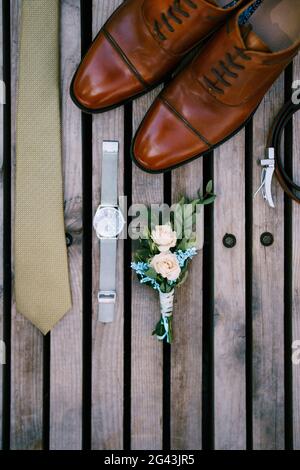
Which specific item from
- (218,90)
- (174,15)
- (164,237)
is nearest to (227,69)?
(218,90)

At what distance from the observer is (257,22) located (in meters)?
1.27

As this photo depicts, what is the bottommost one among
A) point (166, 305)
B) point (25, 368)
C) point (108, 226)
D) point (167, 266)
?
point (25, 368)

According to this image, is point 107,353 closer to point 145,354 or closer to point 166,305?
point 145,354

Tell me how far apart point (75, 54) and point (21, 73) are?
7.0 inches

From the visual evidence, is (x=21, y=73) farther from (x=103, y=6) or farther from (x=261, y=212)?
(x=261, y=212)

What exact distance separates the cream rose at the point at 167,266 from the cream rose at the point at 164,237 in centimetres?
3

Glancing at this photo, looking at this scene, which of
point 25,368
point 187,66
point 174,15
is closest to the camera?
point 174,15

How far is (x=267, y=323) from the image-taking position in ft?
4.55

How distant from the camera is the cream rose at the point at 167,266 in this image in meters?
1.21

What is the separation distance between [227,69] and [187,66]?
135 millimetres

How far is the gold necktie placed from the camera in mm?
1277

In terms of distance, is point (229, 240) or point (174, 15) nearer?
point (174, 15)

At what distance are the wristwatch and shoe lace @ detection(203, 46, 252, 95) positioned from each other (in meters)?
0.34

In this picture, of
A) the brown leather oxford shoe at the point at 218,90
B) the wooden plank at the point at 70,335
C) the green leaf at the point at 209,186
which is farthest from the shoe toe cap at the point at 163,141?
→ the wooden plank at the point at 70,335
